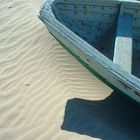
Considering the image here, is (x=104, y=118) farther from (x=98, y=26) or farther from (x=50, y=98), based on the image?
(x=98, y=26)

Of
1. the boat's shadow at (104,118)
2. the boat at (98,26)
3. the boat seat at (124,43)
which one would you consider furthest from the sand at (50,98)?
the boat seat at (124,43)

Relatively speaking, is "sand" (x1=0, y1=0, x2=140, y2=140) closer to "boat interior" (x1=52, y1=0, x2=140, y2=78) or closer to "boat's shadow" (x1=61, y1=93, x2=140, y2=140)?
"boat's shadow" (x1=61, y1=93, x2=140, y2=140)

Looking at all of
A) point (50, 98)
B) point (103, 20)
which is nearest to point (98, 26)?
point (103, 20)

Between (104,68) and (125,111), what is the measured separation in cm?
117

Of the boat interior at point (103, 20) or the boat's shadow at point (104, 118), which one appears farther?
the boat interior at point (103, 20)

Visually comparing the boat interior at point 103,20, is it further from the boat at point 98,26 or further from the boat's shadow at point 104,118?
the boat's shadow at point 104,118

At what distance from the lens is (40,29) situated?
639cm

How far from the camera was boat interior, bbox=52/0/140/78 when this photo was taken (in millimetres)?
5162

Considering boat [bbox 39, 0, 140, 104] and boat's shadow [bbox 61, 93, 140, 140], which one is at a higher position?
boat [bbox 39, 0, 140, 104]

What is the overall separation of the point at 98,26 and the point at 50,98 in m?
1.48

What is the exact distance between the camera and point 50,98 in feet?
15.6

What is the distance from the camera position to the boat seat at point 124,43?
167 inches

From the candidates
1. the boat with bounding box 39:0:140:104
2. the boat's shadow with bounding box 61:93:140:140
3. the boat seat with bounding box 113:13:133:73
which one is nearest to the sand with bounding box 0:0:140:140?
the boat's shadow with bounding box 61:93:140:140

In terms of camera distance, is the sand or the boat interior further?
the boat interior
